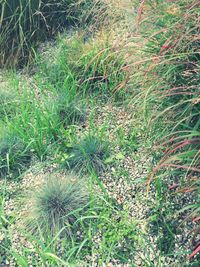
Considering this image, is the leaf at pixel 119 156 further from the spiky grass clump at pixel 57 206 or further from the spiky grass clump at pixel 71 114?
the spiky grass clump at pixel 71 114

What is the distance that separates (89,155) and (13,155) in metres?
0.48

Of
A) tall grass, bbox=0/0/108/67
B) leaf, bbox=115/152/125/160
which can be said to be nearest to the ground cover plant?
leaf, bbox=115/152/125/160

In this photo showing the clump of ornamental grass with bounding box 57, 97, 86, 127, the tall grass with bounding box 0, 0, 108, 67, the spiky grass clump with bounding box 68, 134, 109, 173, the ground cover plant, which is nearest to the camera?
the ground cover plant

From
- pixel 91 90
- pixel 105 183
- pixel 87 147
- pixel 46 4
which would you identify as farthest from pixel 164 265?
pixel 46 4

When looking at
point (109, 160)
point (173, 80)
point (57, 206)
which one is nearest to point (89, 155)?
point (109, 160)

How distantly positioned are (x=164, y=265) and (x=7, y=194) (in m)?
0.98

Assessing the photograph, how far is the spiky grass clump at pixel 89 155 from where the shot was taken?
8.72 feet

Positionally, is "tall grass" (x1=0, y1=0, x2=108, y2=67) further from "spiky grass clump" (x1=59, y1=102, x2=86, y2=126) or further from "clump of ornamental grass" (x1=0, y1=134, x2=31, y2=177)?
"clump of ornamental grass" (x1=0, y1=134, x2=31, y2=177)

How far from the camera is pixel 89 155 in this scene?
2.69 m

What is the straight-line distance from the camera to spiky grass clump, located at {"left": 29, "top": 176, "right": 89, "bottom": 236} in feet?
7.61

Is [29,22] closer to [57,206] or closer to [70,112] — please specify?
[70,112]

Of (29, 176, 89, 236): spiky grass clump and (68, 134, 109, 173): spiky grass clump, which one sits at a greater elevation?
(68, 134, 109, 173): spiky grass clump

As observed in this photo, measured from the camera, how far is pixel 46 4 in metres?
3.70

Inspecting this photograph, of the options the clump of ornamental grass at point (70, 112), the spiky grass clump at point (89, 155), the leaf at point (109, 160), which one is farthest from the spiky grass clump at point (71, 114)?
the leaf at point (109, 160)
